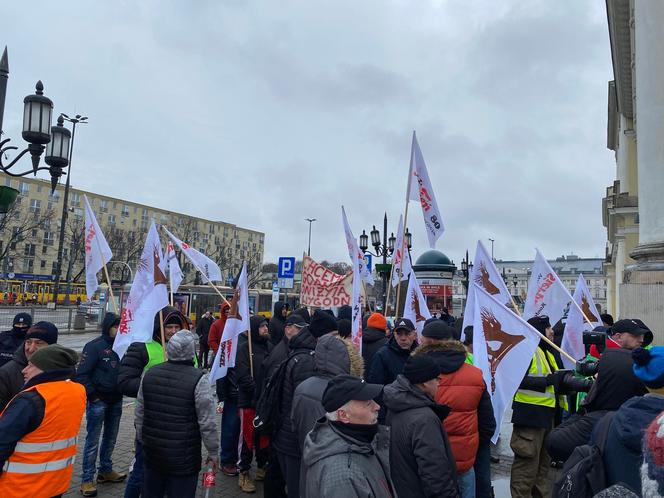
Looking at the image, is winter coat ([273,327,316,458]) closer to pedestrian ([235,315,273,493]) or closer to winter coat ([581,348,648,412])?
pedestrian ([235,315,273,493])

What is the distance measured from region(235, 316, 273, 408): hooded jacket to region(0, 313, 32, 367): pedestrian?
2720 mm

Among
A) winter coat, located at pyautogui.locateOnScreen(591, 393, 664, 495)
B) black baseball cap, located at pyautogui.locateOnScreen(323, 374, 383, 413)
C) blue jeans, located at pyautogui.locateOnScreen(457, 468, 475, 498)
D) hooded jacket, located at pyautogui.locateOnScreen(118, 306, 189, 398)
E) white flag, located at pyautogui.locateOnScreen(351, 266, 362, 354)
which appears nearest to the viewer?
winter coat, located at pyautogui.locateOnScreen(591, 393, 664, 495)

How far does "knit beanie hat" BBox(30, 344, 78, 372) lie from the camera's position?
3498 millimetres

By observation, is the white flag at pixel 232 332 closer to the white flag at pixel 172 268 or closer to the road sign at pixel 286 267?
the white flag at pixel 172 268

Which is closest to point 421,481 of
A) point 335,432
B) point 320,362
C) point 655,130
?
point 335,432

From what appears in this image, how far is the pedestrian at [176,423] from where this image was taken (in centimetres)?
411

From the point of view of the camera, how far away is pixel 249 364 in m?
6.68

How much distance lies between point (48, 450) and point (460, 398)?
318cm

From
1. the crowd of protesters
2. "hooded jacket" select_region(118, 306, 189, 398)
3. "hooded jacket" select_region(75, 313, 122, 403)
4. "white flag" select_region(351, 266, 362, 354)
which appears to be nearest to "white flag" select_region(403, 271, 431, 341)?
the crowd of protesters

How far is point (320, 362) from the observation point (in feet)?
13.5

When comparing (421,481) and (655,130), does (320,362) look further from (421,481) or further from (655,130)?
(655,130)

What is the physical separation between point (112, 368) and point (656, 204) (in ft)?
27.2

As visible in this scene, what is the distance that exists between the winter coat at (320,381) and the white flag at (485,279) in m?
2.34

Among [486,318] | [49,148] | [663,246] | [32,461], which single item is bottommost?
[32,461]
